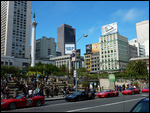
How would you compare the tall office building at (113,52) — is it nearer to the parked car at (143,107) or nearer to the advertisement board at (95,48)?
the advertisement board at (95,48)

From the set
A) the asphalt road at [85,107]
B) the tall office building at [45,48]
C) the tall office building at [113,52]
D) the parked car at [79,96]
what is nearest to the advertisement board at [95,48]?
the tall office building at [113,52]

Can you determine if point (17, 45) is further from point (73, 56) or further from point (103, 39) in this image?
point (73, 56)

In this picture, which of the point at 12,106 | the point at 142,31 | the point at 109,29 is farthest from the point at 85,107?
the point at 142,31

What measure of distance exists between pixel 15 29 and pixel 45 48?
188ft

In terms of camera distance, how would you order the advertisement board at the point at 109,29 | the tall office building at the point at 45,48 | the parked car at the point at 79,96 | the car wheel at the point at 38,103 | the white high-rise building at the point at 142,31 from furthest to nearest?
1. the tall office building at the point at 45,48
2. the white high-rise building at the point at 142,31
3. the advertisement board at the point at 109,29
4. the parked car at the point at 79,96
5. the car wheel at the point at 38,103

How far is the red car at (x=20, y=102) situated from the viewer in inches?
514

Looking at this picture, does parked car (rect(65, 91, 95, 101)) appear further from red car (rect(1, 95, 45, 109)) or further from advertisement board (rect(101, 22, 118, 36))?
advertisement board (rect(101, 22, 118, 36))

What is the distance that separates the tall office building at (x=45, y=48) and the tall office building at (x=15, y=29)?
152 ft

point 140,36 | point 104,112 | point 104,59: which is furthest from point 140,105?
point 140,36

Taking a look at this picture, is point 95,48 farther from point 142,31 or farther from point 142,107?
point 142,107

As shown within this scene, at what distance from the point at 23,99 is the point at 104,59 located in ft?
317

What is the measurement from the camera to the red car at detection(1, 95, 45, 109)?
1304cm

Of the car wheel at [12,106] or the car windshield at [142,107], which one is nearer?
the car windshield at [142,107]

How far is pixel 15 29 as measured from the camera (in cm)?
13225
